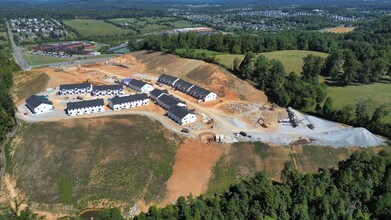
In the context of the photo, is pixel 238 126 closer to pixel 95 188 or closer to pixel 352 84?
pixel 95 188

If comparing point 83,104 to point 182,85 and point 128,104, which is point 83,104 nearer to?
point 128,104

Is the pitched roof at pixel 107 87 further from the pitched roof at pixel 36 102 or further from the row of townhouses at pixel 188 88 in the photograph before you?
the row of townhouses at pixel 188 88

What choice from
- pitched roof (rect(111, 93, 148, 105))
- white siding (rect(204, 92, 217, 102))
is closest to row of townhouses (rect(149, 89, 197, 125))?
pitched roof (rect(111, 93, 148, 105))

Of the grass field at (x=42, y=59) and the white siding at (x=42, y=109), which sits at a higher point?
the white siding at (x=42, y=109)

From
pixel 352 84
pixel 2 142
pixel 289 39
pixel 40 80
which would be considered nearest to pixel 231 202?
pixel 2 142

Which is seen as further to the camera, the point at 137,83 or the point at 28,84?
the point at 28,84

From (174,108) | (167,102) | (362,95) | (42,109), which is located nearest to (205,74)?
(167,102)

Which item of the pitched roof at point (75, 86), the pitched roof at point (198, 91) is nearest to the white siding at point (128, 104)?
the pitched roof at point (198, 91)
